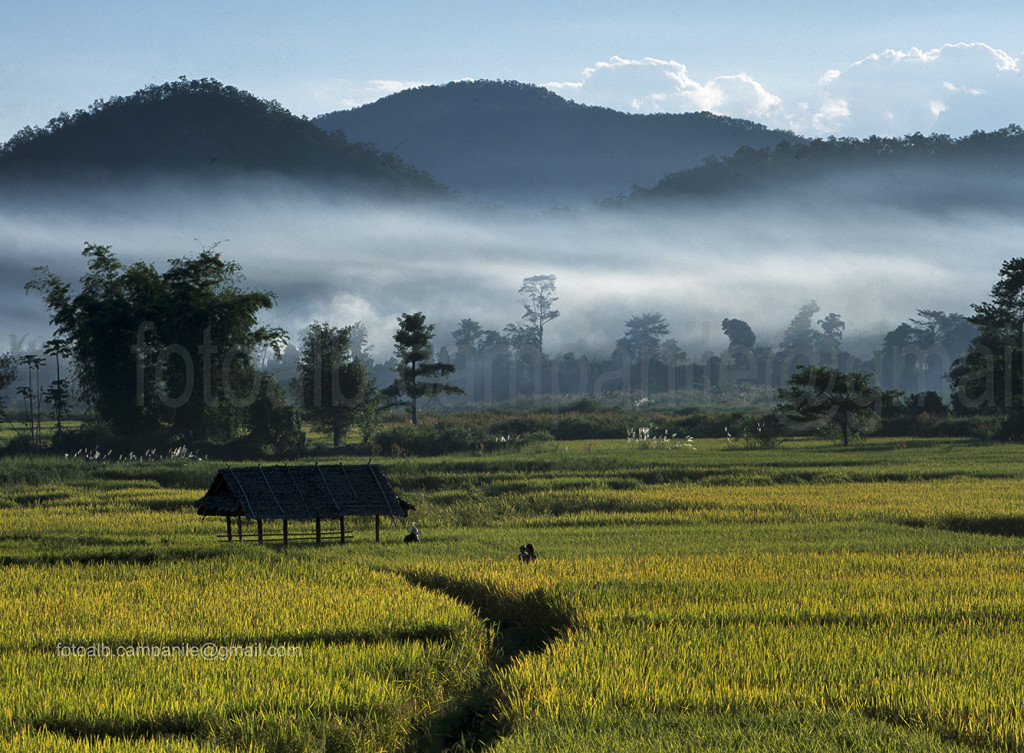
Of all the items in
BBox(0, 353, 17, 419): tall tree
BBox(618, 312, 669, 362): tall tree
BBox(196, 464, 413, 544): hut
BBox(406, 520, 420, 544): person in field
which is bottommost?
BBox(406, 520, 420, 544): person in field

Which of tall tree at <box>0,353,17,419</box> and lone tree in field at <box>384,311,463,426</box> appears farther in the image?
lone tree in field at <box>384,311,463,426</box>

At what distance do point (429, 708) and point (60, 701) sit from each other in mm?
4067

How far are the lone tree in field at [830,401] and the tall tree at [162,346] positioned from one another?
97.8ft

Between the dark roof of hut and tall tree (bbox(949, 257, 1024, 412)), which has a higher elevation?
tall tree (bbox(949, 257, 1024, 412))

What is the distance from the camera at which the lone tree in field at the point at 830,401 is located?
54219 millimetres

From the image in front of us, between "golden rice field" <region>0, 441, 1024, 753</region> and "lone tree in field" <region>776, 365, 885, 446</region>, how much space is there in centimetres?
2679

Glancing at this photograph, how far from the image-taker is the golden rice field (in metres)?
10.1

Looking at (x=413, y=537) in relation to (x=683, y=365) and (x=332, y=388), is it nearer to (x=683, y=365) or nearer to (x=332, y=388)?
(x=332, y=388)

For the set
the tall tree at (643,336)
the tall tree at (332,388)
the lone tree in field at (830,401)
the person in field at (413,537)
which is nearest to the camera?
the person in field at (413,537)

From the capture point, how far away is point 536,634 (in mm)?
15656

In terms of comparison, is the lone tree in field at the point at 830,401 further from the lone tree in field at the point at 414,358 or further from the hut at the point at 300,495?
the hut at the point at 300,495

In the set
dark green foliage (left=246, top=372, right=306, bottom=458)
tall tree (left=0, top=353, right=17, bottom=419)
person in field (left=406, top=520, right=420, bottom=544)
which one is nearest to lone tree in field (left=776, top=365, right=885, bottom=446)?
dark green foliage (left=246, top=372, right=306, bottom=458)

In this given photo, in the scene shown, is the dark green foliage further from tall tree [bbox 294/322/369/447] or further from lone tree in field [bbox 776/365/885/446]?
lone tree in field [bbox 776/365/885/446]

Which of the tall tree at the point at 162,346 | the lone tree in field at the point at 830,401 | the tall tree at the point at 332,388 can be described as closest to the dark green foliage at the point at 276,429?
the tall tree at the point at 162,346
